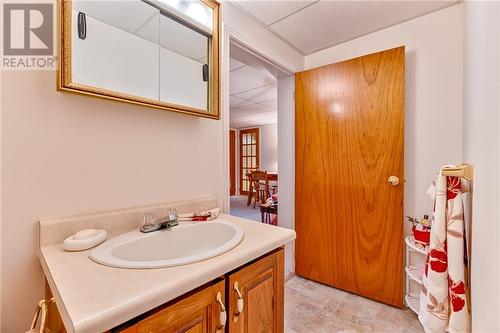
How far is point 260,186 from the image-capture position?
5148 mm

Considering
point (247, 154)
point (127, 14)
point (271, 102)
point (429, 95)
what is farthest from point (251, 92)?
point (247, 154)

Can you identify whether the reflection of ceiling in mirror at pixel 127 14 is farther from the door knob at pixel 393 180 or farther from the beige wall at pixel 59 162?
the door knob at pixel 393 180

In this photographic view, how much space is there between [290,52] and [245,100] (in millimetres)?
1803

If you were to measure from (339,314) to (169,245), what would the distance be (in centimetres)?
130

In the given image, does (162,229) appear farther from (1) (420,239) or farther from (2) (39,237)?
(1) (420,239)

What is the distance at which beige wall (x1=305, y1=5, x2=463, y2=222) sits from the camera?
4.76ft

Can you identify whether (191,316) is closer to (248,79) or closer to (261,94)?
(248,79)

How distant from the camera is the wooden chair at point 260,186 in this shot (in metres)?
4.86

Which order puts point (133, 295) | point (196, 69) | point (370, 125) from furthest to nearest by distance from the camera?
point (370, 125) → point (196, 69) → point (133, 295)

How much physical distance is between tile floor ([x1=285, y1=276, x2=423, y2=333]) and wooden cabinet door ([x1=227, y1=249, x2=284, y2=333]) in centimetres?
68

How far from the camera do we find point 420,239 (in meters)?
1.45

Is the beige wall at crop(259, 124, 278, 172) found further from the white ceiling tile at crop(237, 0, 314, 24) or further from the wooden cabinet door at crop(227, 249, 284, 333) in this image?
the wooden cabinet door at crop(227, 249, 284, 333)

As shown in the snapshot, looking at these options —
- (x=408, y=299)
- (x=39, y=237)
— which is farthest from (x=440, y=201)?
(x=39, y=237)

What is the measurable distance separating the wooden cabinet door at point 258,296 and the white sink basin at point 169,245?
0.37ft
